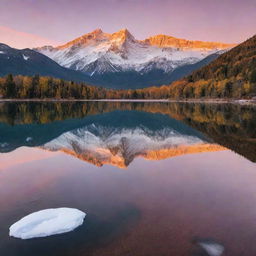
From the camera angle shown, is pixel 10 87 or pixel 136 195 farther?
pixel 10 87

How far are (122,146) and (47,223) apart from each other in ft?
67.9

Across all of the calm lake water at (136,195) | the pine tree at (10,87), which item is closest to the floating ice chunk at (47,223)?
Result: the calm lake water at (136,195)

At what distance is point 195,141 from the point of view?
33.5 metres

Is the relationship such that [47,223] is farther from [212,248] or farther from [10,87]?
[10,87]

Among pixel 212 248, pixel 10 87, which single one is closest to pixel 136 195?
pixel 212 248

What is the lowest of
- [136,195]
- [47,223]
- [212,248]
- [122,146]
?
[122,146]

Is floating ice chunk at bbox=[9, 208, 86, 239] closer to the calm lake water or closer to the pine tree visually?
the calm lake water

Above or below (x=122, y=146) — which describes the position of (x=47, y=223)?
above

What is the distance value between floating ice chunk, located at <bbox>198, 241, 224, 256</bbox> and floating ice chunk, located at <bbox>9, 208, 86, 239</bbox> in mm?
4610

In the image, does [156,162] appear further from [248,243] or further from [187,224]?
[248,243]

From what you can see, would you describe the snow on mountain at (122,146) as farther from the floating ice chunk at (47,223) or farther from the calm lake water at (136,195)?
the floating ice chunk at (47,223)

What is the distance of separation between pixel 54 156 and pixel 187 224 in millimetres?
16528

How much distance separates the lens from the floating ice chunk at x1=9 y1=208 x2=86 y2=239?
10.5 metres

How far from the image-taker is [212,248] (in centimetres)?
973
